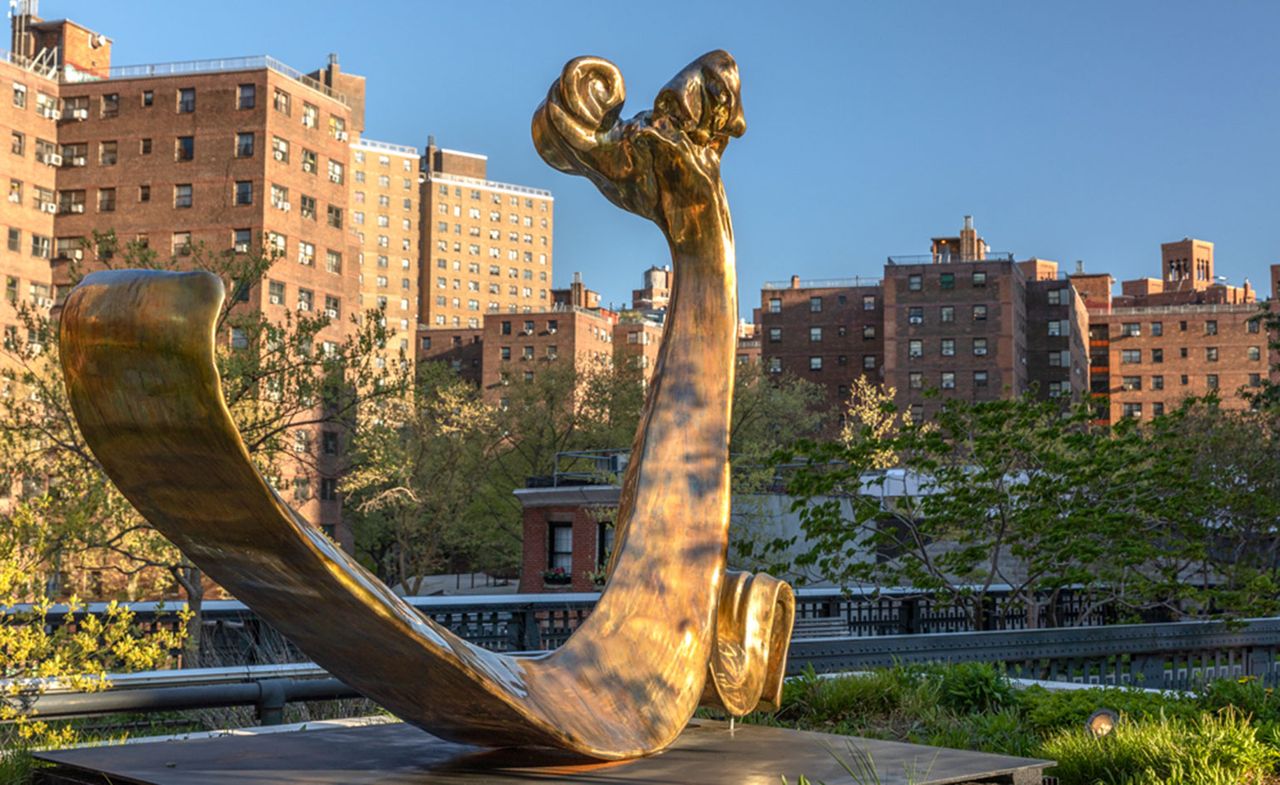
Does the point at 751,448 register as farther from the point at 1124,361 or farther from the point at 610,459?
the point at 1124,361

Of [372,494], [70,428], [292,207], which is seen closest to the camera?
[70,428]

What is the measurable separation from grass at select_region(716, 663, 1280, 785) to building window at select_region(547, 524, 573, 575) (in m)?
25.1

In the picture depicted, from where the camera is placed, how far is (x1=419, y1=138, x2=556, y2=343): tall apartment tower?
131625 millimetres

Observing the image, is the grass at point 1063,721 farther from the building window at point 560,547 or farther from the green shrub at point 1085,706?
the building window at point 560,547

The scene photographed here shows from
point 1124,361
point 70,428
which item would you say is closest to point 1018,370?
point 1124,361

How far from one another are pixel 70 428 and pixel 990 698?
17.3 meters

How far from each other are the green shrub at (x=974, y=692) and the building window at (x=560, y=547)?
2606cm

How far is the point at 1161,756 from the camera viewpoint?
710cm

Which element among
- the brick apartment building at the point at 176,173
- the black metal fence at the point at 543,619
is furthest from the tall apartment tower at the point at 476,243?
the black metal fence at the point at 543,619

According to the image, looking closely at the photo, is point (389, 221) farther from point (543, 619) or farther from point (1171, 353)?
point (543, 619)

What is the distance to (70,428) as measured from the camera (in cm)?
2280

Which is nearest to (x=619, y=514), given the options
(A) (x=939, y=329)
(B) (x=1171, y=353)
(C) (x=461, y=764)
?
(C) (x=461, y=764)

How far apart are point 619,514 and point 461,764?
1365mm

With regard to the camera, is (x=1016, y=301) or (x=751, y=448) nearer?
(x=751, y=448)
